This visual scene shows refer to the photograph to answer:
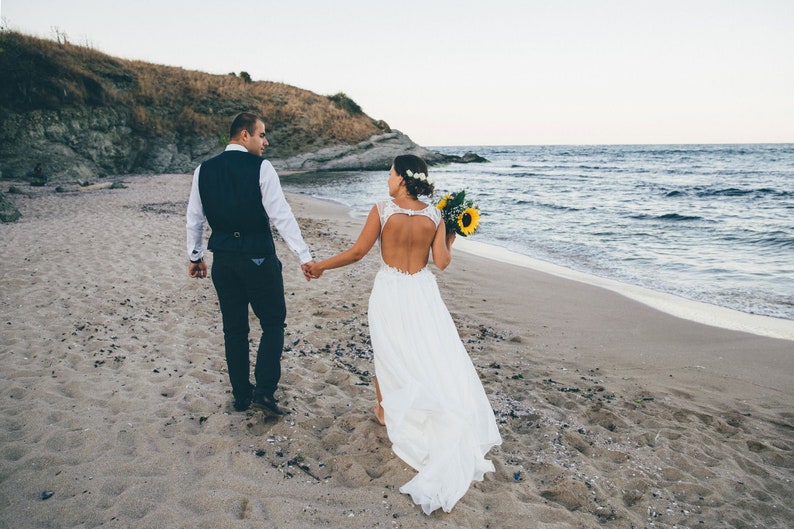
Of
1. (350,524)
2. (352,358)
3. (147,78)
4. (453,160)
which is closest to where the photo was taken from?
(350,524)

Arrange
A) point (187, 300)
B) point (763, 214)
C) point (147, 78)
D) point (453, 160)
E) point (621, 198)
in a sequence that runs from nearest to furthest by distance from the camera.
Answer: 1. point (187, 300)
2. point (763, 214)
3. point (621, 198)
4. point (147, 78)
5. point (453, 160)

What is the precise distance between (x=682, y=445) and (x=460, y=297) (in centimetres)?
443

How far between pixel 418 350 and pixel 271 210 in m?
1.57

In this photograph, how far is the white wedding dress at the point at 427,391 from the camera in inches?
127

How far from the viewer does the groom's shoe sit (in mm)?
4012

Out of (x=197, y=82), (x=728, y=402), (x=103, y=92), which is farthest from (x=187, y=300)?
(x=197, y=82)

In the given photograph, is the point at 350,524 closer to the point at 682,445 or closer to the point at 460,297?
the point at 682,445

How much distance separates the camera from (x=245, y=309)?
3.94 m

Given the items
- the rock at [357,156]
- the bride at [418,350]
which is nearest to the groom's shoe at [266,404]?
the bride at [418,350]

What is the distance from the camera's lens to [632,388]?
5184 mm

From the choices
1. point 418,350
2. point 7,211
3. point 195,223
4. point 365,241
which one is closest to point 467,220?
point 365,241

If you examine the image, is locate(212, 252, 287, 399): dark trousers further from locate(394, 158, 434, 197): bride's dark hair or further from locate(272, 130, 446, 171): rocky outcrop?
locate(272, 130, 446, 171): rocky outcrop

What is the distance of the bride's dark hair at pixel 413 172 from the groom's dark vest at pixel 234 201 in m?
1.07

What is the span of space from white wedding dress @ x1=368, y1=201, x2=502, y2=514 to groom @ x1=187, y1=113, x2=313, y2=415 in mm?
799
